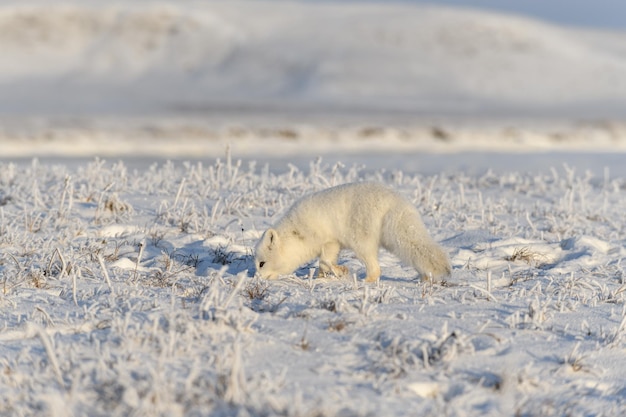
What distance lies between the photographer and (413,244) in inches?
224

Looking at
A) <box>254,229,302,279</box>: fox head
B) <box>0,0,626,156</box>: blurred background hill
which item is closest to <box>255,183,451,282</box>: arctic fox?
<box>254,229,302,279</box>: fox head

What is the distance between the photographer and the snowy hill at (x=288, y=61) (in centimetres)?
5769

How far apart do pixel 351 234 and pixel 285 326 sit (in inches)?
58.9

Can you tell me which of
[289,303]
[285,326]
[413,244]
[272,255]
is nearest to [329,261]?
[272,255]

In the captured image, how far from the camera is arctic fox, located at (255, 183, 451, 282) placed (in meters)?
5.70

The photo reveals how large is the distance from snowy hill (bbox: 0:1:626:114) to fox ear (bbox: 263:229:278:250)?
49.5 metres

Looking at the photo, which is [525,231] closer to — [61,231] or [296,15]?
[61,231]

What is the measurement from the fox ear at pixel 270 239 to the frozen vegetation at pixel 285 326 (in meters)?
0.25

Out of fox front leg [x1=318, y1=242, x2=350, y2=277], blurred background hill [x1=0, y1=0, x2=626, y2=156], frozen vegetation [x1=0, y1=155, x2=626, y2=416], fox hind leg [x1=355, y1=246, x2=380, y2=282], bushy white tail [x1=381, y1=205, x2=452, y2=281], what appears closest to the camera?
frozen vegetation [x1=0, y1=155, x2=626, y2=416]

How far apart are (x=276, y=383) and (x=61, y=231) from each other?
156 inches

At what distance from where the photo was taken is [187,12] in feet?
205

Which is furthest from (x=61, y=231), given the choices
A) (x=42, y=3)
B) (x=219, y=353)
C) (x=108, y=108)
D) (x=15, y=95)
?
(x=42, y=3)

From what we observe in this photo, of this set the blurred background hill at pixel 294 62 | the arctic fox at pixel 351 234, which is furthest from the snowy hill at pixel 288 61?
the arctic fox at pixel 351 234

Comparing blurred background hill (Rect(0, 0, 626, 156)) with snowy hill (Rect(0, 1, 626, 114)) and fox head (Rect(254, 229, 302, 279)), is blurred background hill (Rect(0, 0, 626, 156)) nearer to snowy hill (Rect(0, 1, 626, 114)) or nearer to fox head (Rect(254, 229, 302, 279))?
snowy hill (Rect(0, 1, 626, 114))
